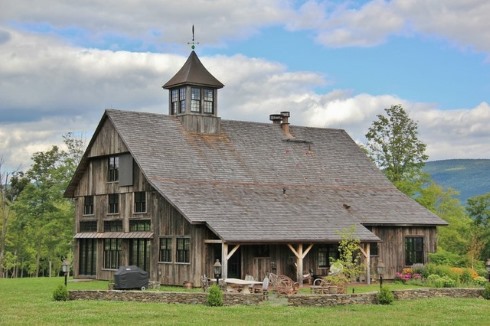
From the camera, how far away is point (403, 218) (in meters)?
43.9

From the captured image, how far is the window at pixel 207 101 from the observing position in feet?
146

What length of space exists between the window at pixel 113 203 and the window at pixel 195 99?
6248mm

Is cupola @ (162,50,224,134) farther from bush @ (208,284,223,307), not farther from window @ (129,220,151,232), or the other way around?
bush @ (208,284,223,307)

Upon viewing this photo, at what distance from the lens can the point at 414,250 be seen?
4441 centimetres

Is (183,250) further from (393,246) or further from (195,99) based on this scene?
(393,246)

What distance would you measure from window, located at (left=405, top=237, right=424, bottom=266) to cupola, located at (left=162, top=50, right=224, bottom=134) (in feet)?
38.9

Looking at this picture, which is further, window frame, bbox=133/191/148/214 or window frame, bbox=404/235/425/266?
window frame, bbox=404/235/425/266

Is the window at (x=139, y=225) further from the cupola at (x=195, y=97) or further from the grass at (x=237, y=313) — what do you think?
the grass at (x=237, y=313)

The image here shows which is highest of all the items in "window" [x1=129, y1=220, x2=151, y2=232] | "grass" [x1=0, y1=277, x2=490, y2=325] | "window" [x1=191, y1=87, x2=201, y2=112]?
"window" [x1=191, y1=87, x2=201, y2=112]

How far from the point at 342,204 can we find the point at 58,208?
32.2 meters

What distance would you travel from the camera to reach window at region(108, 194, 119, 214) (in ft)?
137

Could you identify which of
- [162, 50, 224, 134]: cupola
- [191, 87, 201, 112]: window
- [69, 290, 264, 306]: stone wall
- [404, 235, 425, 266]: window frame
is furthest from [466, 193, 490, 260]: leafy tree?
[69, 290, 264, 306]: stone wall

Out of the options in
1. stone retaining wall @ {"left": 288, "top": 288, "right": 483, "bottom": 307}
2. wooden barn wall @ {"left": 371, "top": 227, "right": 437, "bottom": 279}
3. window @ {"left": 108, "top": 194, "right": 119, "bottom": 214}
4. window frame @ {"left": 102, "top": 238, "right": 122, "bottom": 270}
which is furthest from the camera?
wooden barn wall @ {"left": 371, "top": 227, "right": 437, "bottom": 279}

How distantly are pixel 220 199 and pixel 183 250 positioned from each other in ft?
9.61
